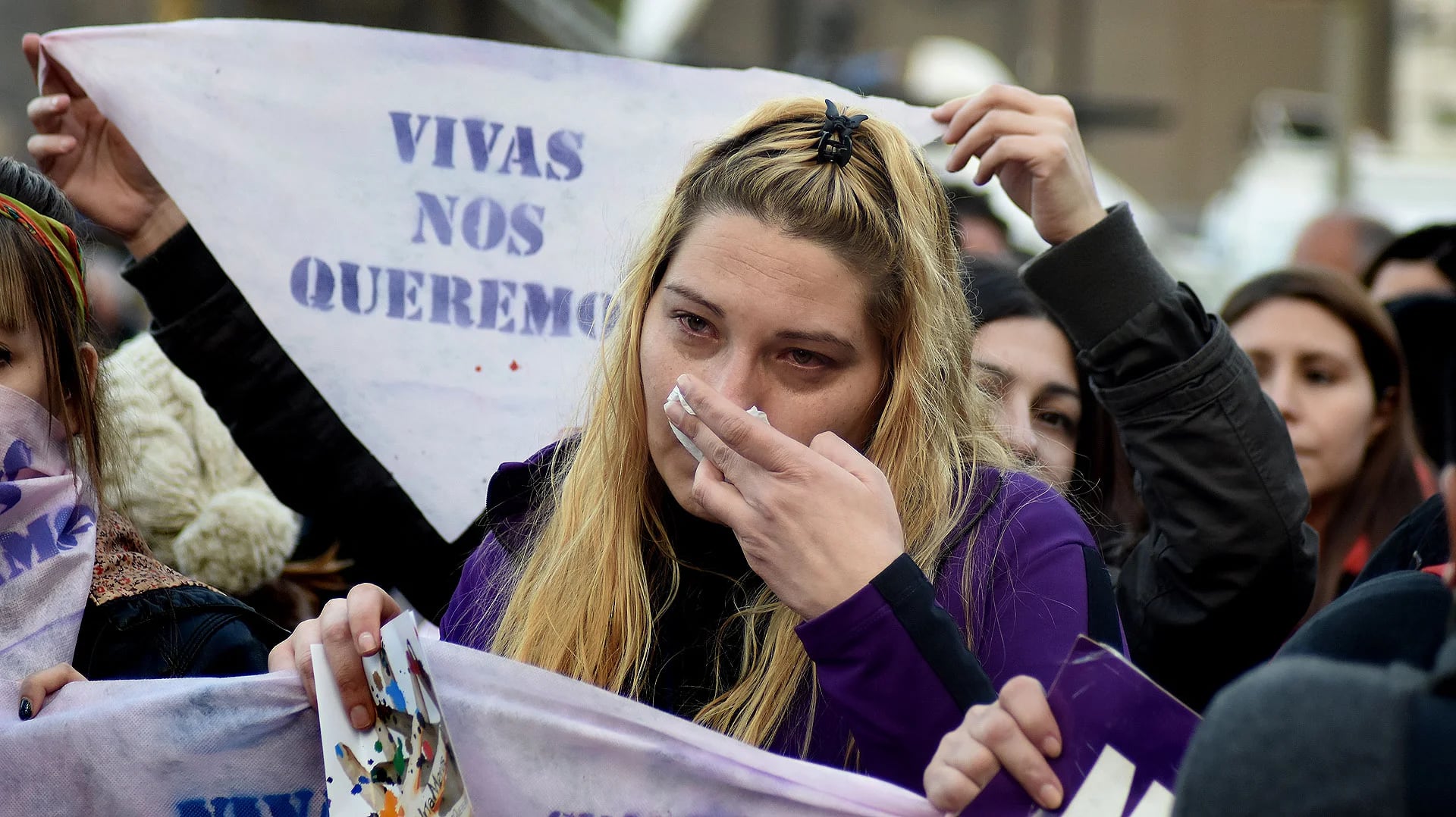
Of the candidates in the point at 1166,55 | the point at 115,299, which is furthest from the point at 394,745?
the point at 1166,55

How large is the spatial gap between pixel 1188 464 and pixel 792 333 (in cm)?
76

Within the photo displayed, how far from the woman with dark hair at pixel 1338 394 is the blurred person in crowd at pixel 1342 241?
270 centimetres

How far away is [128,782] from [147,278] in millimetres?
1069

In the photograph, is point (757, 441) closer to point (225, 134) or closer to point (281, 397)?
point (281, 397)

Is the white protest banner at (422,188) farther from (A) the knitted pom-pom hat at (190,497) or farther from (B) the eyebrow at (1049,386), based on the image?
(B) the eyebrow at (1049,386)

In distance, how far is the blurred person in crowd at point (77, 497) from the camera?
1.89m

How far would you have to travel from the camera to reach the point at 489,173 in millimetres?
2689

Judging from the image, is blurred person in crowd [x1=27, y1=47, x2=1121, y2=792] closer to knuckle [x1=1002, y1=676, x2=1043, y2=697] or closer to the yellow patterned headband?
knuckle [x1=1002, y1=676, x2=1043, y2=697]

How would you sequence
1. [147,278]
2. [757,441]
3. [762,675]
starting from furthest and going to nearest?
[147,278] < [762,675] < [757,441]

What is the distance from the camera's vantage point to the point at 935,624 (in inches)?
58.7

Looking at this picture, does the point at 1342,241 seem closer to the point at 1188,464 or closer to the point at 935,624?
the point at 1188,464

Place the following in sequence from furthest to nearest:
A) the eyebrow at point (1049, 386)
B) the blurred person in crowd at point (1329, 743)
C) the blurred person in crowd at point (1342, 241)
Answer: the blurred person in crowd at point (1342, 241), the eyebrow at point (1049, 386), the blurred person in crowd at point (1329, 743)

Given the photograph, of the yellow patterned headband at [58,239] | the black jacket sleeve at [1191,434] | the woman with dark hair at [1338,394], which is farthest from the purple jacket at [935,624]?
the woman with dark hair at [1338,394]

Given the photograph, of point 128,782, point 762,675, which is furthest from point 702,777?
point 128,782
